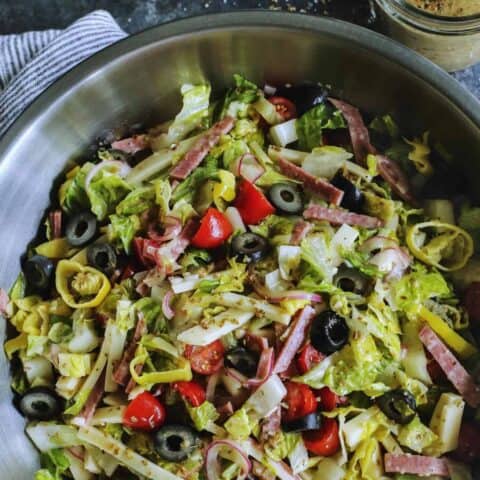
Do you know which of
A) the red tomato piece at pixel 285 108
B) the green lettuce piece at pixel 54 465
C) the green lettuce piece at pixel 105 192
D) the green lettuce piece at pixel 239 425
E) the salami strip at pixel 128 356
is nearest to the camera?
the green lettuce piece at pixel 239 425

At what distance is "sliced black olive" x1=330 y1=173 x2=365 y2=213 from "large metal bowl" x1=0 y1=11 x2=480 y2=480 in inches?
12.0

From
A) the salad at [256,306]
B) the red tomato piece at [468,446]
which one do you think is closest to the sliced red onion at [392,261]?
the salad at [256,306]

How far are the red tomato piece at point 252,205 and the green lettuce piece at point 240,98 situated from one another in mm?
277

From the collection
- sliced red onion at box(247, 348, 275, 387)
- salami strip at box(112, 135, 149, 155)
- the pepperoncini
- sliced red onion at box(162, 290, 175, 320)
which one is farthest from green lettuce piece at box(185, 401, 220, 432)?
salami strip at box(112, 135, 149, 155)

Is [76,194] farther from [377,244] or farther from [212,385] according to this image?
[377,244]

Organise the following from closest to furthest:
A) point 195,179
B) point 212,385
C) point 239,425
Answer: point 239,425 → point 212,385 → point 195,179

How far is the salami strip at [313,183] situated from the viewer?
102 inches

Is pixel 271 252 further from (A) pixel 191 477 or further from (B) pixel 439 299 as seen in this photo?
(A) pixel 191 477

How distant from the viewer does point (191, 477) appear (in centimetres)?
242

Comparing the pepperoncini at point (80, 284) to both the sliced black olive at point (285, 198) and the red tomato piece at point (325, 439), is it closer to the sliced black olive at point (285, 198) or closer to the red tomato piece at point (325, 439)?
the sliced black olive at point (285, 198)

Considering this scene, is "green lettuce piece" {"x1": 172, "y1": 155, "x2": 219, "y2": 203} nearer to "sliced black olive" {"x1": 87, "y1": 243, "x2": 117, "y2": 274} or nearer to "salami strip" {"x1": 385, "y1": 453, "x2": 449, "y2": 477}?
"sliced black olive" {"x1": 87, "y1": 243, "x2": 117, "y2": 274}

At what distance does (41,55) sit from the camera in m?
2.88

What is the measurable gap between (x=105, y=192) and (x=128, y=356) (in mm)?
543

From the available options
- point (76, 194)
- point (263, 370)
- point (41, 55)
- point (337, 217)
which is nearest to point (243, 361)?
point (263, 370)
